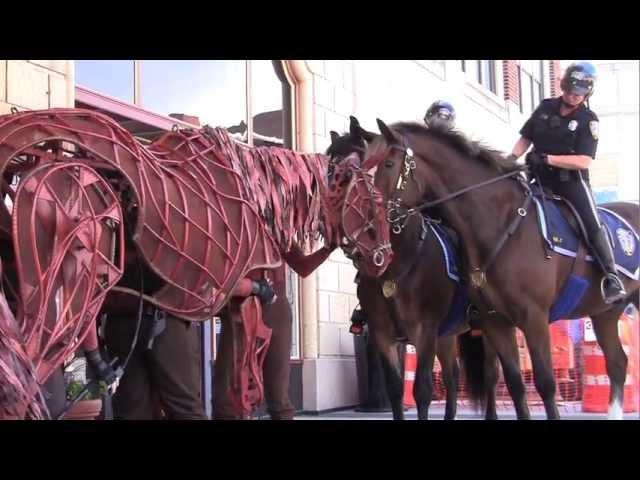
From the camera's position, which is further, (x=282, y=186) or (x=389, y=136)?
(x=389, y=136)

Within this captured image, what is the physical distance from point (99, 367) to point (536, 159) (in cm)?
380

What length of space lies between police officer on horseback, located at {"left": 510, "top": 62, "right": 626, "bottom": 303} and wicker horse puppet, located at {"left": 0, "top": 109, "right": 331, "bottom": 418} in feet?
7.49

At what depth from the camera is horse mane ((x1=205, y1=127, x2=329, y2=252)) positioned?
410 centimetres

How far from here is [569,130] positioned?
238 inches

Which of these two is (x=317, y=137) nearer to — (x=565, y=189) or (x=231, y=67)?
(x=231, y=67)

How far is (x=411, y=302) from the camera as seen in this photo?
589 centimetres

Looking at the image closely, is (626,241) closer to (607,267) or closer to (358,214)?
(607,267)

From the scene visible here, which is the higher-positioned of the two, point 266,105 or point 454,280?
point 266,105

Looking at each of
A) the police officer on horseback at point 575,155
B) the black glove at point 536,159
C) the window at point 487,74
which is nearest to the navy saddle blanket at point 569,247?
the police officer on horseback at point 575,155

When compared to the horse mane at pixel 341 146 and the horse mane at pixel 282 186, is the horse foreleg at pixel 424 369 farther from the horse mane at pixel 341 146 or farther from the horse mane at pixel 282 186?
the horse mane at pixel 282 186

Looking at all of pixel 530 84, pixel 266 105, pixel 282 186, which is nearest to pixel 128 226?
pixel 282 186

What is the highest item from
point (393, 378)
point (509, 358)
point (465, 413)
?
point (509, 358)

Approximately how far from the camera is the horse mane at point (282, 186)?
410cm
